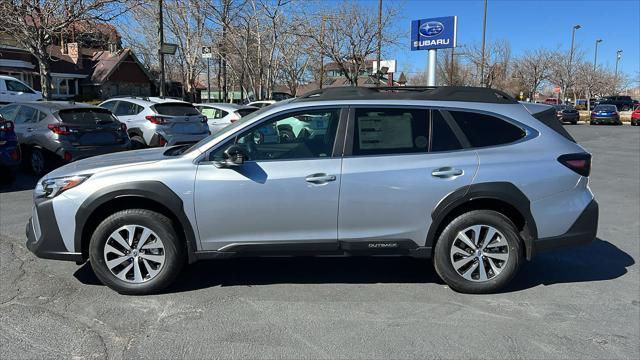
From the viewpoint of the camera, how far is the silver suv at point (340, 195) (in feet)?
13.6

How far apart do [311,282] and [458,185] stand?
1.58 metres

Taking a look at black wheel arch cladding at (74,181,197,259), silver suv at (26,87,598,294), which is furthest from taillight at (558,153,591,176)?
black wheel arch cladding at (74,181,197,259)

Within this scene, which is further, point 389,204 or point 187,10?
point 187,10

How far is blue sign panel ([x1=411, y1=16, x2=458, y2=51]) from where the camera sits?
66.6ft

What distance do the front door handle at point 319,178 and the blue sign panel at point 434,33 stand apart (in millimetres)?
17899

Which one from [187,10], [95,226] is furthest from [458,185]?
[187,10]

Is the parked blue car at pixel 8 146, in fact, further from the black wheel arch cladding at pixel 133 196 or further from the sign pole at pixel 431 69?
the sign pole at pixel 431 69

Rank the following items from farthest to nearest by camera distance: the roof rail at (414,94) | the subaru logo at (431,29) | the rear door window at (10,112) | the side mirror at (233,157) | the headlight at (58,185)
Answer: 1. the subaru logo at (431,29)
2. the rear door window at (10,112)
3. the roof rail at (414,94)
4. the headlight at (58,185)
5. the side mirror at (233,157)

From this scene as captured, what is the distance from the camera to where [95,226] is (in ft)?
14.1

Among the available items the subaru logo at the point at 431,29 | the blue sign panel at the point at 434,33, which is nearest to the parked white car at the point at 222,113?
the blue sign panel at the point at 434,33

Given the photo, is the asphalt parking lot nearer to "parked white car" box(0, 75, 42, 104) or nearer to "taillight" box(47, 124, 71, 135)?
"taillight" box(47, 124, 71, 135)


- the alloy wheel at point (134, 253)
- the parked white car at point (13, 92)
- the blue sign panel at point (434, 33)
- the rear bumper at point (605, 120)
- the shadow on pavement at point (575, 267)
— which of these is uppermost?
the blue sign panel at point (434, 33)

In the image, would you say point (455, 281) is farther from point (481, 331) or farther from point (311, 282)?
point (311, 282)

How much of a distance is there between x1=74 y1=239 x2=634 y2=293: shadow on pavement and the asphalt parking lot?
0.02 m
